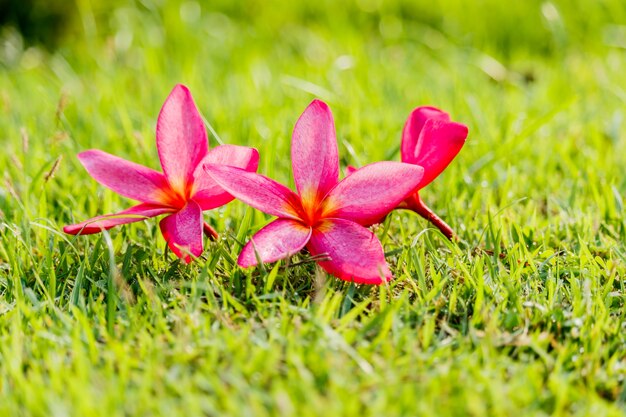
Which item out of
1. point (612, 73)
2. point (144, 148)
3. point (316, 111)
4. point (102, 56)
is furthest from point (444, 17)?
point (316, 111)

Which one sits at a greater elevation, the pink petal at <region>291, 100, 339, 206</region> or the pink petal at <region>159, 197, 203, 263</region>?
the pink petal at <region>291, 100, 339, 206</region>

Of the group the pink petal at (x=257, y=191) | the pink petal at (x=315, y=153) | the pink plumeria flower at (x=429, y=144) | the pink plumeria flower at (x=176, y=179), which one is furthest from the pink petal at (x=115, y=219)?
the pink plumeria flower at (x=429, y=144)

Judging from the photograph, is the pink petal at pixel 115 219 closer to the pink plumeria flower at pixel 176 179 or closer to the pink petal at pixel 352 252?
the pink plumeria flower at pixel 176 179

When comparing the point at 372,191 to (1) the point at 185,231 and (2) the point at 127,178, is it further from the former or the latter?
(2) the point at 127,178

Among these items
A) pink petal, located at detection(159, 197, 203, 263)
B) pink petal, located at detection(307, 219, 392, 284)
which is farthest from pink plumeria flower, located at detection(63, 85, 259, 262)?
pink petal, located at detection(307, 219, 392, 284)

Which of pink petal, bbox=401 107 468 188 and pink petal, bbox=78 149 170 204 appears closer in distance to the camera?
pink petal, bbox=401 107 468 188

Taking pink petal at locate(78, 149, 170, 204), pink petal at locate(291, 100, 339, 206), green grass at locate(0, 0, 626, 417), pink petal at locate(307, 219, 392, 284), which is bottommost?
green grass at locate(0, 0, 626, 417)

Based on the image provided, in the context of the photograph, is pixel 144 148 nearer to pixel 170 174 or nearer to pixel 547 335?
pixel 170 174

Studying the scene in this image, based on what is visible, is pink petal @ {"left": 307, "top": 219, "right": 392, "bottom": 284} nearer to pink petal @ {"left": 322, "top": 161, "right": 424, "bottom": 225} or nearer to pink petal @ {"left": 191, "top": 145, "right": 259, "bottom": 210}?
pink petal @ {"left": 322, "top": 161, "right": 424, "bottom": 225}
